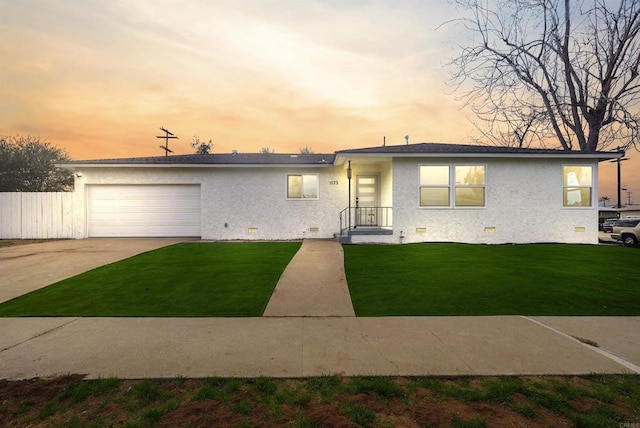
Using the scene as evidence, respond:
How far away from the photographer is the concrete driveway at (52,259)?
7154mm

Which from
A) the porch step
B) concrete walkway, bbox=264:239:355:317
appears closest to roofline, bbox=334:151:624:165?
the porch step

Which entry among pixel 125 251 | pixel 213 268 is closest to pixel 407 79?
pixel 213 268

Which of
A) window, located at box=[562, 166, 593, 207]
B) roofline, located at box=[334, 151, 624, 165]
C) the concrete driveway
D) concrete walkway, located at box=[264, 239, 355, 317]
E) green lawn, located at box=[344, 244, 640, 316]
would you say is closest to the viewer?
concrete walkway, located at box=[264, 239, 355, 317]

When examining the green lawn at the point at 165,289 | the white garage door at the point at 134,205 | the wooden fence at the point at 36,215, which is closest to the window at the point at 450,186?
the green lawn at the point at 165,289

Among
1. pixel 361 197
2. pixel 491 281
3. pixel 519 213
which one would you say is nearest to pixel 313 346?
pixel 491 281

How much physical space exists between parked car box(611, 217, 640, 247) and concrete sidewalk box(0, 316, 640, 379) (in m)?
14.0

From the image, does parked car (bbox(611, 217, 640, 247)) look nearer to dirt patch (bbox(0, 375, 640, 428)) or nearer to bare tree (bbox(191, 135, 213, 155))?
dirt patch (bbox(0, 375, 640, 428))

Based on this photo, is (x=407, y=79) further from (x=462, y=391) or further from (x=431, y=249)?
(x=462, y=391)

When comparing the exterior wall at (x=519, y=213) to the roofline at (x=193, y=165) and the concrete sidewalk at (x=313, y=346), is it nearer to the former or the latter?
the roofline at (x=193, y=165)

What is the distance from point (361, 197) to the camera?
48.9ft

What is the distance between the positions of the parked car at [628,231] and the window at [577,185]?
445 centimetres

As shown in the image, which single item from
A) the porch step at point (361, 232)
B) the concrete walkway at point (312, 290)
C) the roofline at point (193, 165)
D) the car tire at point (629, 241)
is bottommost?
the concrete walkway at point (312, 290)

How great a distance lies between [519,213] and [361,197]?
263 inches

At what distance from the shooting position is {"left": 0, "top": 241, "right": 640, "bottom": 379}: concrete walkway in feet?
11.1
